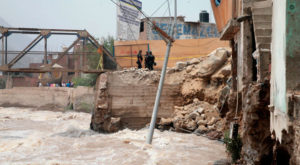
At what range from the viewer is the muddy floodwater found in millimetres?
11000

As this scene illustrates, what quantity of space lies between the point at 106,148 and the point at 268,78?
8.60 m

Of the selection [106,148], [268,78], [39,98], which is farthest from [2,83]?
[268,78]

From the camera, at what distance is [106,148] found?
1336cm

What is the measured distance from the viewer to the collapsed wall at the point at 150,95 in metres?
16.9

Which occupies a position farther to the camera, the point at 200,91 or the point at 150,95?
the point at 150,95

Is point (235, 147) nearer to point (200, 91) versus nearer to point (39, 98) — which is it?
point (200, 91)

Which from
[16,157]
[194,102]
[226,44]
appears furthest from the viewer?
[226,44]

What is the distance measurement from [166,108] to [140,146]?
15.1ft

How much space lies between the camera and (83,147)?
13.7 meters

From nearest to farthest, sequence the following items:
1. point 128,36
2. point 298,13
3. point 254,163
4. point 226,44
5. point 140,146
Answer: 1. point 298,13
2. point 254,163
3. point 140,146
4. point 226,44
5. point 128,36

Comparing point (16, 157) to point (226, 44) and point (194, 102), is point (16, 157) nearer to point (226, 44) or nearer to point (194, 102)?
point (194, 102)

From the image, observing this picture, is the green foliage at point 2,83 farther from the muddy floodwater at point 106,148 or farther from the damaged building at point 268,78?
the damaged building at point 268,78

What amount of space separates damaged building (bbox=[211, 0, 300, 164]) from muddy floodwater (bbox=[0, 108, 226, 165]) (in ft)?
8.67

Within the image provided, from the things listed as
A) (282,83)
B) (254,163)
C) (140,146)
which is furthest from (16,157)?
(282,83)
